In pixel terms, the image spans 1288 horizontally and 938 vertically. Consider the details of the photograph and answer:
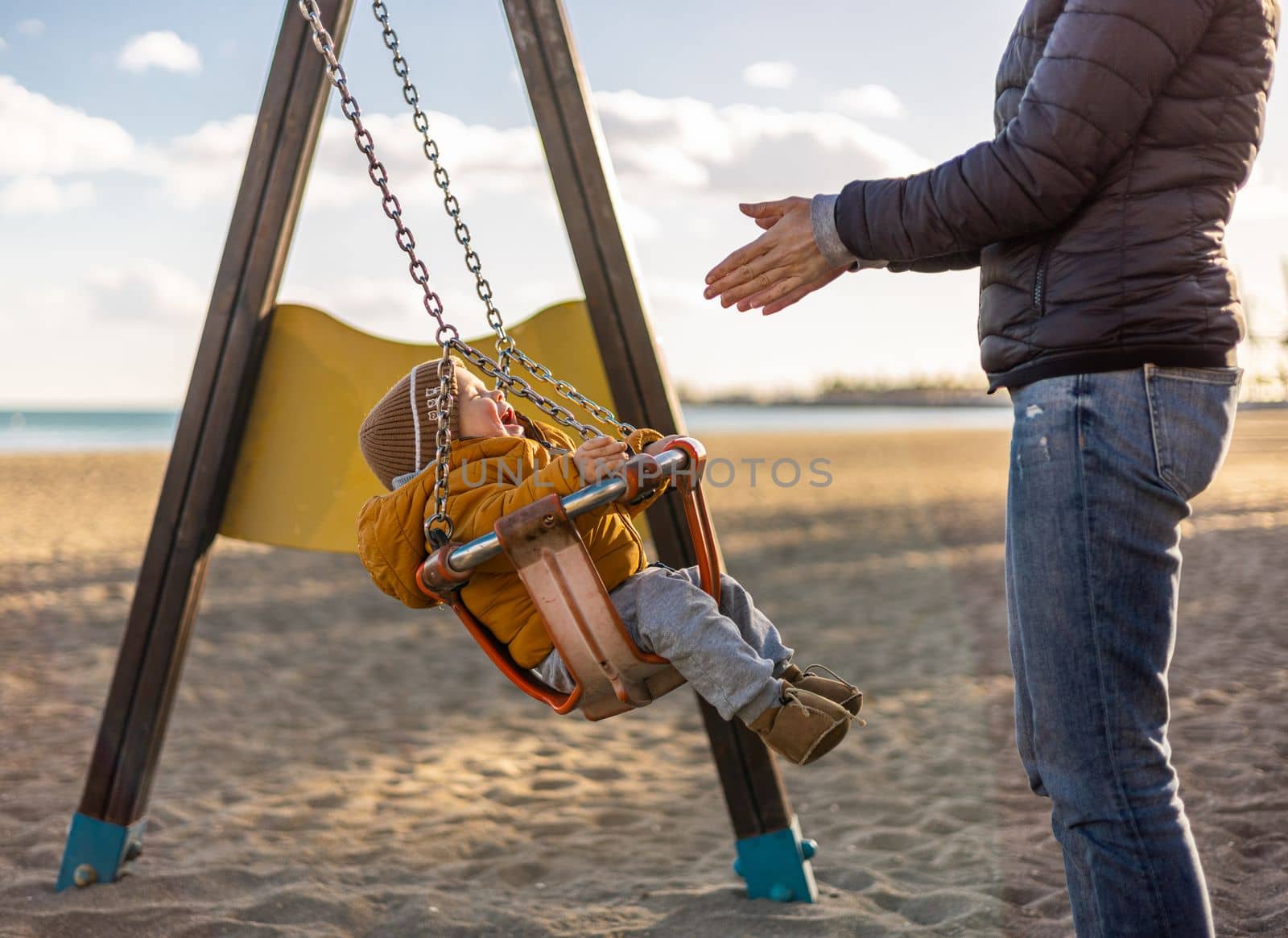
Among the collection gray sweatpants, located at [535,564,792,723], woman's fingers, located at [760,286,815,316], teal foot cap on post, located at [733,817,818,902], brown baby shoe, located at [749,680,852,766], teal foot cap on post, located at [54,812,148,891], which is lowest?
teal foot cap on post, located at [733,817,818,902]

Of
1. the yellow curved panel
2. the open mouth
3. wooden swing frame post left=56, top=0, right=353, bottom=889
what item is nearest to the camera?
the open mouth

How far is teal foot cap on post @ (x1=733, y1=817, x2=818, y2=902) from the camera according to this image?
3.02 meters

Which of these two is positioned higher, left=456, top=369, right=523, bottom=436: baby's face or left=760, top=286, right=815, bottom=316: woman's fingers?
left=760, top=286, right=815, bottom=316: woman's fingers

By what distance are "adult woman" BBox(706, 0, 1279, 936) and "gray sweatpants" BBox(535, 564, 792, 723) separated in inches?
18.4

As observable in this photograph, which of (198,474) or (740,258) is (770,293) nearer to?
(740,258)

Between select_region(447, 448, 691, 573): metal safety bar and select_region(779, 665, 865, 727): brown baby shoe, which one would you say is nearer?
select_region(447, 448, 691, 573): metal safety bar

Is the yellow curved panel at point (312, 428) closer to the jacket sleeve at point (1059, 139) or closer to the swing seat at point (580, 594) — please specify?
the swing seat at point (580, 594)

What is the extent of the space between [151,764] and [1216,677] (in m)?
4.75

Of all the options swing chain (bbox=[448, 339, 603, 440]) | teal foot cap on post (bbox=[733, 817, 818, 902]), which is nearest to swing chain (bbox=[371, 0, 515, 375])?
swing chain (bbox=[448, 339, 603, 440])

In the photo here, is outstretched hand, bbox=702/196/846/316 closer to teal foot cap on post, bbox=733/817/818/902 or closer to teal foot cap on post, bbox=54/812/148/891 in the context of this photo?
teal foot cap on post, bbox=733/817/818/902

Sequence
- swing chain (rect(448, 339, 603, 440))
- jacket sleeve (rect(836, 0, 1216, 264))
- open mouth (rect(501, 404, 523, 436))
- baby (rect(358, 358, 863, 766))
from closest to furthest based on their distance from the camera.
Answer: jacket sleeve (rect(836, 0, 1216, 264)), baby (rect(358, 358, 863, 766)), swing chain (rect(448, 339, 603, 440)), open mouth (rect(501, 404, 523, 436))

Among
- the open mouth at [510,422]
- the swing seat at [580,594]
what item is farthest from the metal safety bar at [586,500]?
the open mouth at [510,422]

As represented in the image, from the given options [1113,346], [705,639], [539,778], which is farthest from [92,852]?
[1113,346]

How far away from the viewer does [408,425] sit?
6.69 feet
